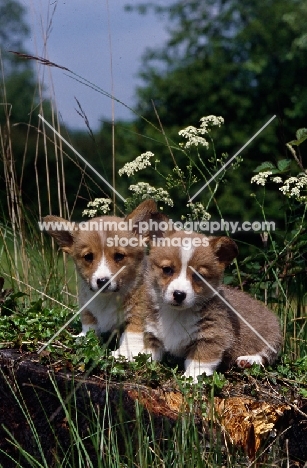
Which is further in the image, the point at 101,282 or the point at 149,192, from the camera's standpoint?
the point at 149,192

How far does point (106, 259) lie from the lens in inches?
198

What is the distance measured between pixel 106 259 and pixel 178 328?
0.63 meters

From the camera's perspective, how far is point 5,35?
19844 millimetres

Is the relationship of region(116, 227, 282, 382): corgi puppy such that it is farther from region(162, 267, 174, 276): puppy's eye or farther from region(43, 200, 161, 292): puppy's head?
region(43, 200, 161, 292): puppy's head

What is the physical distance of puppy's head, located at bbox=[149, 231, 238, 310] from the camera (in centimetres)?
464

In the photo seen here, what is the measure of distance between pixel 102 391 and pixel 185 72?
10.2 metres

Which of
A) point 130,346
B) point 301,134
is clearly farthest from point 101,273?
point 301,134

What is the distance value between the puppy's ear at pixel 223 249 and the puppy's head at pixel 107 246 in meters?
0.49

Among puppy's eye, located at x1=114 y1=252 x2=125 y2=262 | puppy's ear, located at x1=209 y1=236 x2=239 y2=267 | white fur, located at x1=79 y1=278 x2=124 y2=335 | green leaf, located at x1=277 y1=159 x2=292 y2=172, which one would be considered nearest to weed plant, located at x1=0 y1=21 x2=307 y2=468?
green leaf, located at x1=277 y1=159 x2=292 y2=172

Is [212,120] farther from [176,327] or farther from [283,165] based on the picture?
[176,327]

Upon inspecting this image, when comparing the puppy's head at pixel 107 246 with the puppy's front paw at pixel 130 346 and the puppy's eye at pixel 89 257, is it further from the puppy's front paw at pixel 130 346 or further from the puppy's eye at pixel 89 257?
the puppy's front paw at pixel 130 346

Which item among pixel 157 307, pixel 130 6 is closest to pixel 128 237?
pixel 157 307

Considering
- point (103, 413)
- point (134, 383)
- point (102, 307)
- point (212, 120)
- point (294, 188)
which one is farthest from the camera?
point (212, 120)

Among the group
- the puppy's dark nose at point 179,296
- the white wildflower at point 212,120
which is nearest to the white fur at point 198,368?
the puppy's dark nose at point 179,296
